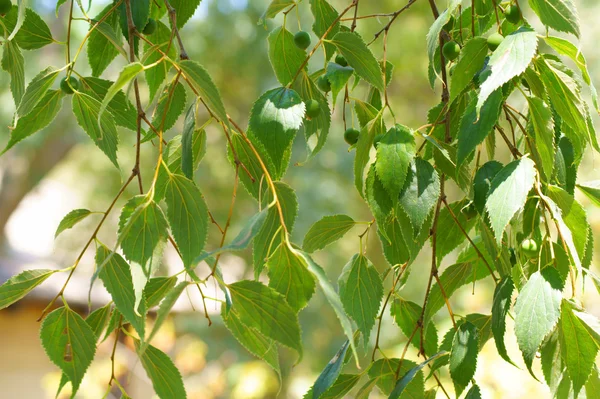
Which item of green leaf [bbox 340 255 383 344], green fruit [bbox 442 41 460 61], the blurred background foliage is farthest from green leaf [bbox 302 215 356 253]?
the blurred background foliage

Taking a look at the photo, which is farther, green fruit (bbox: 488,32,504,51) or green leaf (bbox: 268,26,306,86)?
green leaf (bbox: 268,26,306,86)

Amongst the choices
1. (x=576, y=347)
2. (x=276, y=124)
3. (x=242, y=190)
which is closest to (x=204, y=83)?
(x=276, y=124)

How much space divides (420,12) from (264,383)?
7.95 feet

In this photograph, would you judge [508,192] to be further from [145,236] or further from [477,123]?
[145,236]

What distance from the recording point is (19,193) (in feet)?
18.8

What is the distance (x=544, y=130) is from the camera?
44 cm

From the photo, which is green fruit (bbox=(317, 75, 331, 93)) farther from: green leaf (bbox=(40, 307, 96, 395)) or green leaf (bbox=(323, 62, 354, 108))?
green leaf (bbox=(40, 307, 96, 395))

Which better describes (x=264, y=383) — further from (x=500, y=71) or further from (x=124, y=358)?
(x=500, y=71)

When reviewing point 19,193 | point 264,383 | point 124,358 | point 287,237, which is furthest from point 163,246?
point 19,193

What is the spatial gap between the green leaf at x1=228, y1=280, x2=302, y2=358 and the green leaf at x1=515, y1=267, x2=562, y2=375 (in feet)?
0.43

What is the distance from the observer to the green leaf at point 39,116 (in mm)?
582

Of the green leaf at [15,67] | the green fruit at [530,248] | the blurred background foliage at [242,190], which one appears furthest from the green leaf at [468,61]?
the blurred background foliage at [242,190]

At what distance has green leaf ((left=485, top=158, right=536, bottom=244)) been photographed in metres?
0.42

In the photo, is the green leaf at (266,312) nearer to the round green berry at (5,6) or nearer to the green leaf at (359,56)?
the green leaf at (359,56)
